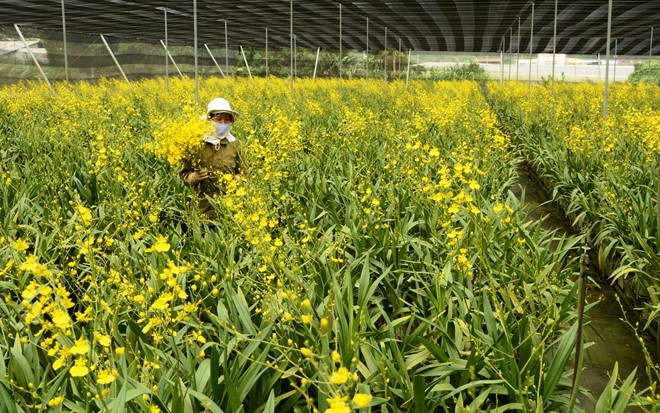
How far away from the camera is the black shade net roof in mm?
14539

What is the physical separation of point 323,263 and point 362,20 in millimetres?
15961

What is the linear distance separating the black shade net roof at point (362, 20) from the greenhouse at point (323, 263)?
301 centimetres

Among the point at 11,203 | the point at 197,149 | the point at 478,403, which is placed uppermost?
the point at 197,149

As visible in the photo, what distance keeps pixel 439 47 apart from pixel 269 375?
26.1 metres

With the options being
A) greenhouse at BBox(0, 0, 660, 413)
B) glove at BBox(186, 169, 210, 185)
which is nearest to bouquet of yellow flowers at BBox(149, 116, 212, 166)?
greenhouse at BBox(0, 0, 660, 413)

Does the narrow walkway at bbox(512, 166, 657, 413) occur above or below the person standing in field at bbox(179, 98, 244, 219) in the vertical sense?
below

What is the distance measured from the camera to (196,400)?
7.14 feet

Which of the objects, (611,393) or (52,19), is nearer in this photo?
(611,393)

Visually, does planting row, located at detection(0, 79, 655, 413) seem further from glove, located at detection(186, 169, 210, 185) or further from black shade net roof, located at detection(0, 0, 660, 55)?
black shade net roof, located at detection(0, 0, 660, 55)

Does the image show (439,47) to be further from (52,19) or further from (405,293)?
(405,293)

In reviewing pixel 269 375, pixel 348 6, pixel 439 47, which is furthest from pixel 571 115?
pixel 439 47

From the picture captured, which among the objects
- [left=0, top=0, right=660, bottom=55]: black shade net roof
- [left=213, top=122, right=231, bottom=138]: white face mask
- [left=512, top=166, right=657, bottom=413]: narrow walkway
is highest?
[left=0, top=0, right=660, bottom=55]: black shade net roof

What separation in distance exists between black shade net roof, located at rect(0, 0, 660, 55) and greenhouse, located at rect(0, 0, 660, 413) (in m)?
3.01

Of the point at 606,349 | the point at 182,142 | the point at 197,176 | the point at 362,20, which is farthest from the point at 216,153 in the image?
the point at 362,20
